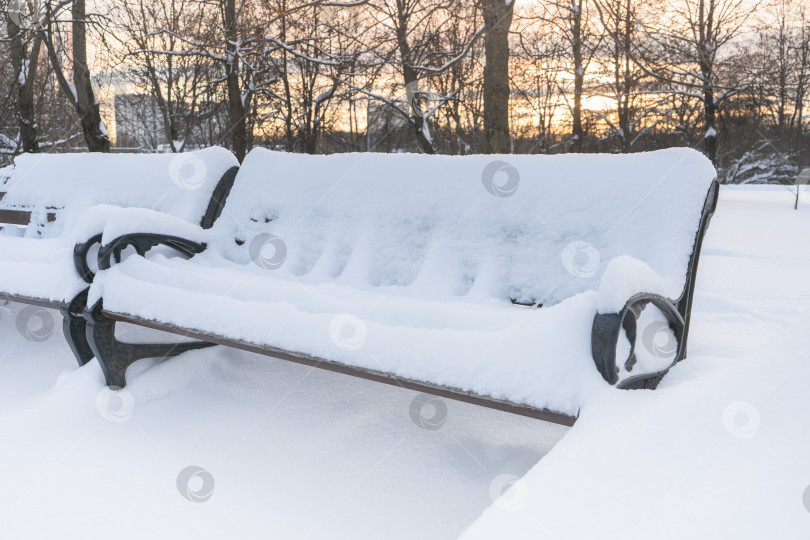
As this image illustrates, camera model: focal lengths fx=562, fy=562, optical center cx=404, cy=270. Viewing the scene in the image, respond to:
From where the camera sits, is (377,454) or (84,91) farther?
(84,91)

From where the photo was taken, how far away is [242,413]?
2.31 m

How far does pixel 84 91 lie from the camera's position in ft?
27.3

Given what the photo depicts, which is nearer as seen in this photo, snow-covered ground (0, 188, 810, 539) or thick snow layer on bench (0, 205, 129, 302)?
snow-covered ground (0, 188, 810, 539)

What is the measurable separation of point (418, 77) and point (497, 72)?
195 inches

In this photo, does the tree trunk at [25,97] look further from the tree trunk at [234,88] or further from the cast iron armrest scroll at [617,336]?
the cast iron armrest scroll at [617,336]

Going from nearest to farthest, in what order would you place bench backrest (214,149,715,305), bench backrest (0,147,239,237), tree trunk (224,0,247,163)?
bench backrest (214,149,715,305) < bench backrest (0,147,239,237) < tree trunk (224,0,247,163)

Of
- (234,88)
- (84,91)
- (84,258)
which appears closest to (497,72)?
(84,258)

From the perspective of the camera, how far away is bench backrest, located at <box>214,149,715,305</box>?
71.7 inches

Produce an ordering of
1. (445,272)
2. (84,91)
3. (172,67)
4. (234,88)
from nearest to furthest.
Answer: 1. (445,272)
2. (84,91)
3. (234,88)
4. (172,67)

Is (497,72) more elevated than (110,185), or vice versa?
(497,72)

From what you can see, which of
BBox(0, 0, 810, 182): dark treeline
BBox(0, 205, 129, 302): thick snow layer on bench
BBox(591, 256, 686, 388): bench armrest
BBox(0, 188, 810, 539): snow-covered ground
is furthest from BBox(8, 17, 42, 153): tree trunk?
BBox(591, 256, 686, 388): bench armrest

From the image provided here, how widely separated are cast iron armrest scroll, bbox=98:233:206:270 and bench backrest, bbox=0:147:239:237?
0.18 meters

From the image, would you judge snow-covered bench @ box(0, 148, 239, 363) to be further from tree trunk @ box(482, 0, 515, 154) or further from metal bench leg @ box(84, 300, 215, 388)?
tree trunk @ box(482, 0, 515, 154)

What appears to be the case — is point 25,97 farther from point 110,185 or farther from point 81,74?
point 110,185
